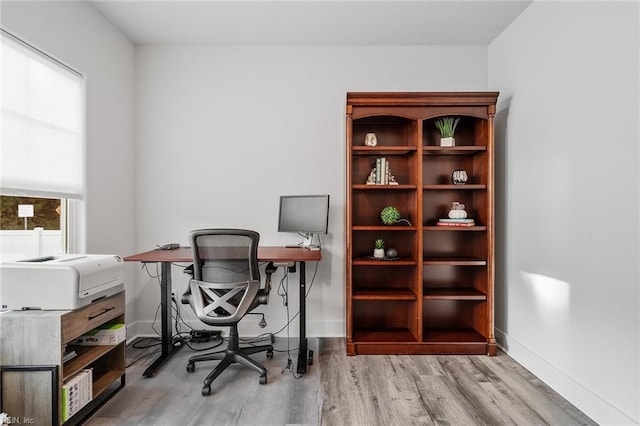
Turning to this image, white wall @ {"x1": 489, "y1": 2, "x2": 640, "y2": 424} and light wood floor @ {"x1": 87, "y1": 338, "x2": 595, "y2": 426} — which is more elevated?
white wall @ {"x1": 489, "y1": 2, "x2": 640, "y2": 424}

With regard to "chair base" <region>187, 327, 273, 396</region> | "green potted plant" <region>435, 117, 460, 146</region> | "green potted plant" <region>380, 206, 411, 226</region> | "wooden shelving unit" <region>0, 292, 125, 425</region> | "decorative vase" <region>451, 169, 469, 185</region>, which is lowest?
"chair base" <region>187, 327, 273, 396</region>

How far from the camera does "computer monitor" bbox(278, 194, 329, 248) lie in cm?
296

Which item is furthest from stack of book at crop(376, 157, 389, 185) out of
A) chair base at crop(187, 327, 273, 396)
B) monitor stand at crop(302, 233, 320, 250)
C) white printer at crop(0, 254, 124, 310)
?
white printer at crop(0, 254, 124, 310)

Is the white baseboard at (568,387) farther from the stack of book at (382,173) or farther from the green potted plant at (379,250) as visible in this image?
the stack of book at (382,173)

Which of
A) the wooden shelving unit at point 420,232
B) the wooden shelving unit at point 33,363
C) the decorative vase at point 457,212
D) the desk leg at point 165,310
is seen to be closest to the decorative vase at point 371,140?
the wooden shelving unit at point 420,232

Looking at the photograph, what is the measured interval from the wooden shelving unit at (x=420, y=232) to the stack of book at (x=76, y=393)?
5.99 ft

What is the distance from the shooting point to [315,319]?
333 centimetres

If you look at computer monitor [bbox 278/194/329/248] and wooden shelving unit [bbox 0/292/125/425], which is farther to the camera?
computer monitor [bbox 278/194/329/248]

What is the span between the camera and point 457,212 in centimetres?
303

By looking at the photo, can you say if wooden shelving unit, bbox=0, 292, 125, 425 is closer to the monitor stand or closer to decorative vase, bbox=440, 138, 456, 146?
the monitor stand

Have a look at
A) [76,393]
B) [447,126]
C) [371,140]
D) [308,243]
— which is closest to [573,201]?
[447,126]

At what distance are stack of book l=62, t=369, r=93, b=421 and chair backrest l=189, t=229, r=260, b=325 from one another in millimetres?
690

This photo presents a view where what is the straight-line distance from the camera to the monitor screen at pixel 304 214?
2.95 m

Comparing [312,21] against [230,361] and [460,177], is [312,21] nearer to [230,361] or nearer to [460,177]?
[460,177]
